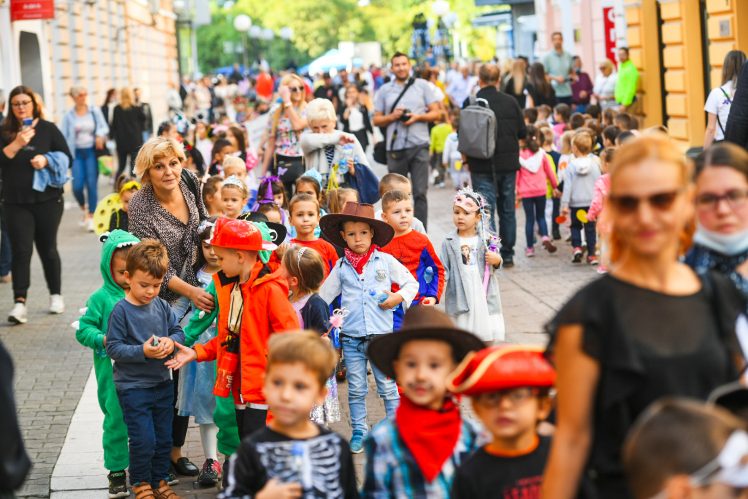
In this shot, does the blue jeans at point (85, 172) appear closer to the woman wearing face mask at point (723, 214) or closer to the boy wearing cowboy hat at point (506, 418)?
the boy wearing cowboy hat at point (506, 418)

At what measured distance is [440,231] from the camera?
17.6 meters

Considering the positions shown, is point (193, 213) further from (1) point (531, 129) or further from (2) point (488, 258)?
(1) point (531, 129)

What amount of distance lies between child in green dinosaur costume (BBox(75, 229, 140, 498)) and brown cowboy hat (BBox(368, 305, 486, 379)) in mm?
2714

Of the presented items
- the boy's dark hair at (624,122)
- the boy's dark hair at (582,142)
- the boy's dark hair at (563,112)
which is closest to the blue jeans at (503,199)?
the boy's dark hair at (582,142)

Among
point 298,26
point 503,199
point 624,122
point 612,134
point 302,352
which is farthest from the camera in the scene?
point 298,26

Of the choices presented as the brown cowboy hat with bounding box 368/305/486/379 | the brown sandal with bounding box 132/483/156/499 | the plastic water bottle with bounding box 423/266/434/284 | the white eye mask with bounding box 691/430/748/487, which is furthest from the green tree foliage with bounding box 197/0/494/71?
the white eye mask with bounding box 691/430/748/487

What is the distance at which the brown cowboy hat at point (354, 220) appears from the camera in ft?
27.5

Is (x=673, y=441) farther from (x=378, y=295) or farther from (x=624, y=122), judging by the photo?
(x=624, y=122)

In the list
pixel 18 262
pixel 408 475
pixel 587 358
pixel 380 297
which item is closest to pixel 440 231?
pixel 18 262

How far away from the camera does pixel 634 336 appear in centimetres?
340

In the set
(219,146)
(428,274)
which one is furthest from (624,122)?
(428,274)

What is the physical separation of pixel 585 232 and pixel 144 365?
818 cm

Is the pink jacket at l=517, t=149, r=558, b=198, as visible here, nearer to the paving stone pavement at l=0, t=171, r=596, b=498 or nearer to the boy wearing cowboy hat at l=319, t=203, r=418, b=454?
the paving stone pavement at l=0, t=171, r=596, b=498

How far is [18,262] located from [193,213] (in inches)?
198
